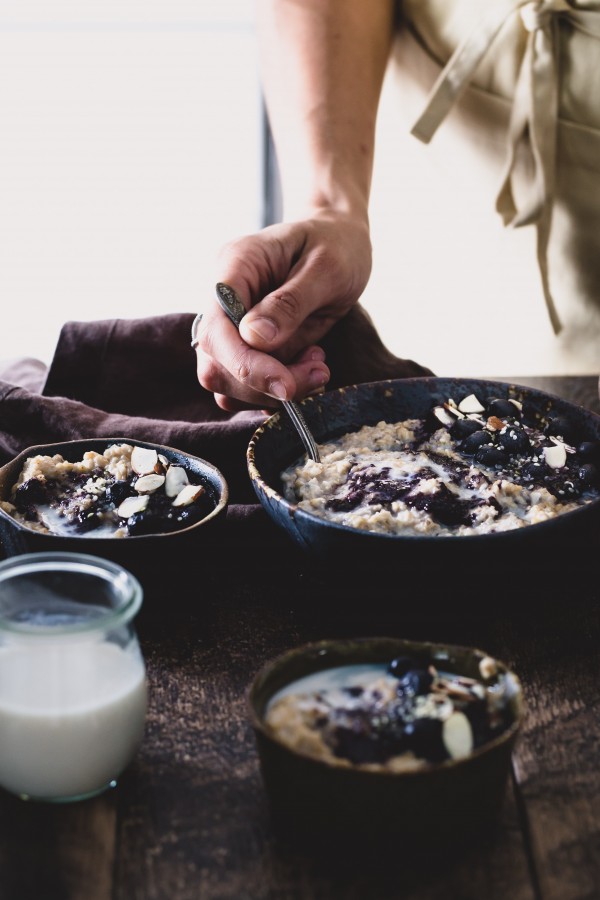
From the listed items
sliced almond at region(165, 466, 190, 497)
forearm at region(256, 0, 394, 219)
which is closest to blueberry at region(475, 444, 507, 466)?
sliced almond at region(165, 466, 190, 497)

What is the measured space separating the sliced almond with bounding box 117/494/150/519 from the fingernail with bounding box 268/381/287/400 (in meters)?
0.30

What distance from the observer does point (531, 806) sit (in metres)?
0.98

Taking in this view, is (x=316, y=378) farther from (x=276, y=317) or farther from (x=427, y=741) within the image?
(x=427, y=741)

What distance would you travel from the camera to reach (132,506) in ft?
4.19

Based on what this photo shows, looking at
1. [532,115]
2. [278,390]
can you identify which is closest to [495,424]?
[278,390]

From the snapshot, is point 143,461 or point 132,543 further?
point 143,461

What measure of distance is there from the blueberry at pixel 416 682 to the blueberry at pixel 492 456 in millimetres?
490

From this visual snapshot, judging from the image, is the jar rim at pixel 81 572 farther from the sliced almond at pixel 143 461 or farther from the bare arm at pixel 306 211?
the bare arm at pixel 306 211

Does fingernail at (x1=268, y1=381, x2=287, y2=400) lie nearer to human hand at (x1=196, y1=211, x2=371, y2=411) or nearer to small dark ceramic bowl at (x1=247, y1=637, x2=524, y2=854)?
human hand at (x1=196, y1=211, x2=371, y2=411)

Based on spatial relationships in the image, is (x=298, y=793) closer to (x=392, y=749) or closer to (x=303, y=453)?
(x=392, y=749)

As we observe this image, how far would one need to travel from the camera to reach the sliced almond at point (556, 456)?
138 centimetres

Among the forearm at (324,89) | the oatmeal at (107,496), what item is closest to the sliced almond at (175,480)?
the oatmeal at (107,496)

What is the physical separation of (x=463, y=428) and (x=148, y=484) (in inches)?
17.5

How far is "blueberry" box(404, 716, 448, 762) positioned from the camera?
885 mm
